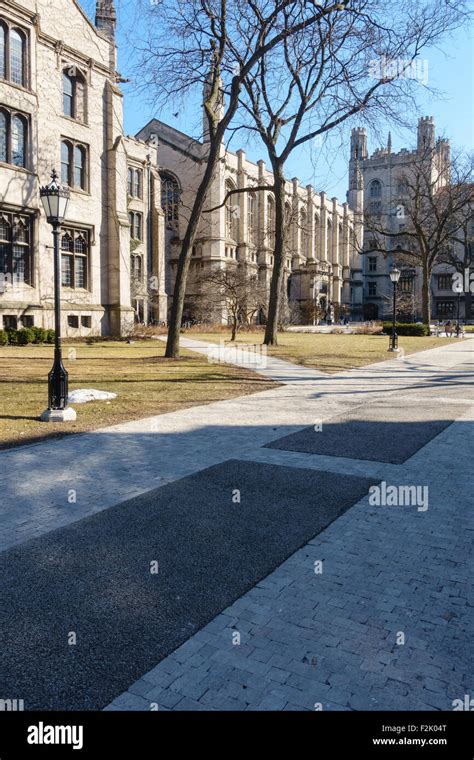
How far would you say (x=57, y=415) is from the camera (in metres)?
9.85

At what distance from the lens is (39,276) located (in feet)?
88.8

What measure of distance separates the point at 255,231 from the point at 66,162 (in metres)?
42.7

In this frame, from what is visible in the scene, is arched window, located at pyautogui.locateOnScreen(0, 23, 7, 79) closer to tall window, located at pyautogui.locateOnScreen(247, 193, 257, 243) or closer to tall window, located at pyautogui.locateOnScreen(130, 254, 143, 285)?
tall window, located at pyautogui.locateOnScreen(130, 254, 143, 285)

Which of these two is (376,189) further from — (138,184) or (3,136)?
(3,136)

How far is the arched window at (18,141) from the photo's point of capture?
25.8 meters

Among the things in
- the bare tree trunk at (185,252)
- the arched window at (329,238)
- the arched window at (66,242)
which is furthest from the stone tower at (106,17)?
the arched window at (329,238)

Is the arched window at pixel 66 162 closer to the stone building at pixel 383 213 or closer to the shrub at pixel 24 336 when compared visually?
the shrub at pixel 24 336

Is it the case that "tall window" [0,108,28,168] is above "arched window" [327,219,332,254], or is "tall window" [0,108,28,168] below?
below

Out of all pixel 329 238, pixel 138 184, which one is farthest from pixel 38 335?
pixel 329 238

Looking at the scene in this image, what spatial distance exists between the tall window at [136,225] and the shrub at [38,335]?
22.3m

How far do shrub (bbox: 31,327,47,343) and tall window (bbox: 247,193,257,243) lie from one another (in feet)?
154

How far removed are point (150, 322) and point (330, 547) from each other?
4608cm

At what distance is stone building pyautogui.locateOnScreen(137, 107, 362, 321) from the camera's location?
62031mm

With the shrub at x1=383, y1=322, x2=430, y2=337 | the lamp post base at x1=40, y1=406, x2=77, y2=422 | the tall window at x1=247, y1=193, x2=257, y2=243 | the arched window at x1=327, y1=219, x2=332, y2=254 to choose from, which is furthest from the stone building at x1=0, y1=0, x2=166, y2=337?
the arched window at x1=327, y1=219, x2=332, y2=254
